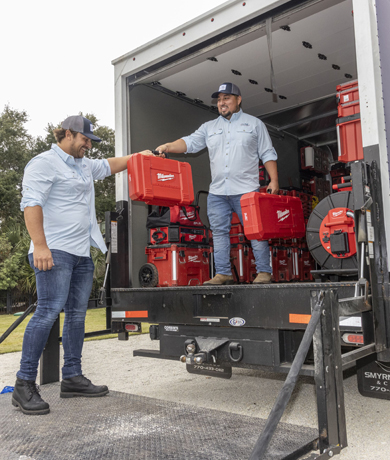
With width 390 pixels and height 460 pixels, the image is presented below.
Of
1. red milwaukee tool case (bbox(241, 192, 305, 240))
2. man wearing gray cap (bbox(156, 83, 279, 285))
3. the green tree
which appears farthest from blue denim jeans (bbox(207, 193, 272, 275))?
the green tree

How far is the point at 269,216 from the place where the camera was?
3955mm

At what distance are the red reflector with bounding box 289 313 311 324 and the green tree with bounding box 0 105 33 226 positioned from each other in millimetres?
18111

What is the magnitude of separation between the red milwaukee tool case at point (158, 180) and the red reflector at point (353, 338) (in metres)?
1.87

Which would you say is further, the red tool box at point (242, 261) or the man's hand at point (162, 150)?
the red tool box at point (242, 261)

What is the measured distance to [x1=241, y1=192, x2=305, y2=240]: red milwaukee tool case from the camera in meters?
3.82

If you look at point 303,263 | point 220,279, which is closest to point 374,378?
point 220,279

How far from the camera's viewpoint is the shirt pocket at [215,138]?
4242 millimetres

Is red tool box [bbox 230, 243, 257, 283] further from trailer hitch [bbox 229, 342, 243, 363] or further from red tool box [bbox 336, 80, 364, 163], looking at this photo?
trailer hitch [bbox 229, 342, 243, 363]

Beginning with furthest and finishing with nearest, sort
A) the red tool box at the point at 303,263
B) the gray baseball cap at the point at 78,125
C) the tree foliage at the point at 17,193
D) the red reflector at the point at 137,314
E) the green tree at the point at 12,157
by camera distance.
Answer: the green tree at the point at 12,157
the tree foliage at the point at 17,193
the red tool box at the point at 303,263
the red reflector at the point at 137,314
the gray baseball cap at the point at 78,125

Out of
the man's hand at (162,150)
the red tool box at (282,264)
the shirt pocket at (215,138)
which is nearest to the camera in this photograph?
the man's hand at (162,150)

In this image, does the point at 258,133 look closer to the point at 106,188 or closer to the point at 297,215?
the point at 297,215

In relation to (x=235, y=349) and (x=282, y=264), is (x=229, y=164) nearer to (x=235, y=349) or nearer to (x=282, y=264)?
(x=235, y=349)

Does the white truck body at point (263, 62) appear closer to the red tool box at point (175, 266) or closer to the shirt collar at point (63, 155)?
the red tool box at point (175, 266)

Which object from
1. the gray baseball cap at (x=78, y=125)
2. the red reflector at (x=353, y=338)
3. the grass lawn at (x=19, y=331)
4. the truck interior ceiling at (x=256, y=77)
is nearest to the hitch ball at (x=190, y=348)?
the red reflector at (x=353, y=338)
